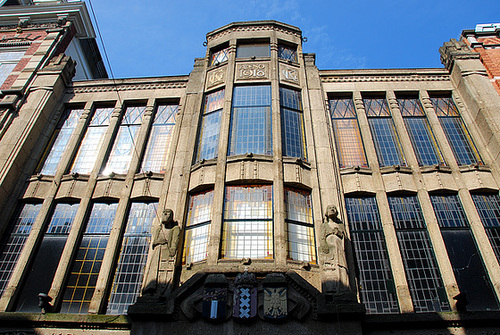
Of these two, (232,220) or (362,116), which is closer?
(232,220)

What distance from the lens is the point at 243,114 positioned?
52.3 ft

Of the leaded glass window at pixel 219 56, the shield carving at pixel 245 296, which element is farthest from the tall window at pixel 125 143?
the shield carving at pixel 245 296

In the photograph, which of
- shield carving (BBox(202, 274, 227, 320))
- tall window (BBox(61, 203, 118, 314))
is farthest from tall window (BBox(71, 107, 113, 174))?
shield carving (BBox(202, 274, 227, 320))

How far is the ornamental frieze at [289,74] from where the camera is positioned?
57.6ft

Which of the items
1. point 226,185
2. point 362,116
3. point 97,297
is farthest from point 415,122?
point 97,297

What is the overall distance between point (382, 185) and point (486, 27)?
1330 cm

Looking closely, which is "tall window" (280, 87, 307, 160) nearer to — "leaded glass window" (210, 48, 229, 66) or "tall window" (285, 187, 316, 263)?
"tall window" (285, 187, 316, 263)

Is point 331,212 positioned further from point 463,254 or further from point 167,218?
point 167,218

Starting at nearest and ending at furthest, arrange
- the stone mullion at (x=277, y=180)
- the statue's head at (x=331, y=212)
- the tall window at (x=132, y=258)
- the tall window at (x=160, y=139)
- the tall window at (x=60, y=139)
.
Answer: the stone mullion at (x=277, y=180) < the statue's head at (x=331, y=212) < the tall window at (x=132, y=258) < the tall window at (x=160, y=139) < the tall window at (x=60, y=139)

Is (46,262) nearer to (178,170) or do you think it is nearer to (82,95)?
(178,170)

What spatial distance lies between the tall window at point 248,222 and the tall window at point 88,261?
4.85 metres

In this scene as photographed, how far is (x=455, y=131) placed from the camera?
16.8 metres

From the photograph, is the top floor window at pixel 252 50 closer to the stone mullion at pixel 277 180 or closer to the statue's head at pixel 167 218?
the stone mullion at pixel 277 180

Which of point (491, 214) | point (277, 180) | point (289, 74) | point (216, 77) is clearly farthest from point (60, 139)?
point (491, 214)
